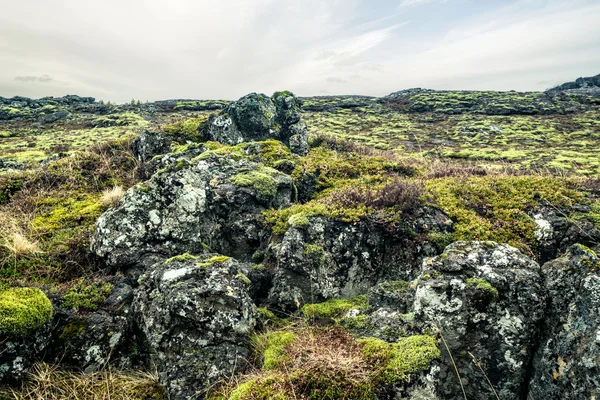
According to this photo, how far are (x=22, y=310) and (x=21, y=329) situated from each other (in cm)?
30

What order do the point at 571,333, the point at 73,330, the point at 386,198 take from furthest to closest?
the point at 386,198 → the point at 73,330 → the point at 571,333

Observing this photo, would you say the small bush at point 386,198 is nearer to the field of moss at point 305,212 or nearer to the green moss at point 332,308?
the field of moss at point 305,212

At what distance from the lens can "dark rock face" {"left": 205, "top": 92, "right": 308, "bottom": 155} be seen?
1505 cm

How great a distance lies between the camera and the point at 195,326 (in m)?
5.37

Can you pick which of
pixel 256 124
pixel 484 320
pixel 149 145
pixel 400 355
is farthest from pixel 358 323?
pixel 256 124

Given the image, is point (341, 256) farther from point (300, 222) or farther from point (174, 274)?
point (174, 274)

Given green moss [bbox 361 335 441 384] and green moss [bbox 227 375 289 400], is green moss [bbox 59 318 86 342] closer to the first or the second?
green moss [bbox 227 375 289 400]

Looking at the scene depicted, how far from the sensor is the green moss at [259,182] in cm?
919

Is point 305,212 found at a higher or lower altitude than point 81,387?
higher

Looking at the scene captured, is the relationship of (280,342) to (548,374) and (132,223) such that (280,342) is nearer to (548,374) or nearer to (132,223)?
(548,374)

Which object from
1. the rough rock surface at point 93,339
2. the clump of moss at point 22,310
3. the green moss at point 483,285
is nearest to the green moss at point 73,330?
the rough rock surface at point 93,339

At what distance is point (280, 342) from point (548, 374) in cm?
392

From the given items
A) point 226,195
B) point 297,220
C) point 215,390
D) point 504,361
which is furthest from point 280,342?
point 226,195

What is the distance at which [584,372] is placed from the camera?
3.97 metres
